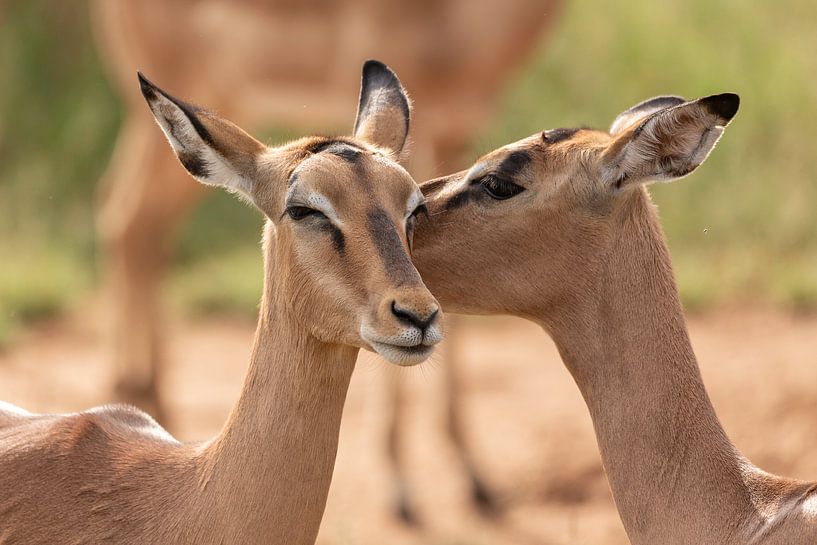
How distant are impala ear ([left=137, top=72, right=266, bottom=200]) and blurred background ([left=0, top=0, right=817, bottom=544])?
9.47 ft

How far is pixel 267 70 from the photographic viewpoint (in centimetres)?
908

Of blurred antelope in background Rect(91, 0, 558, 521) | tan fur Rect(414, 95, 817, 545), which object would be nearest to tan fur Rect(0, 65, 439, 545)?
tan fur Rect(414, 95, 817, 545)

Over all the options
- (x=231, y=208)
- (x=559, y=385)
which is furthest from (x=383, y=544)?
(x=231, y=208)

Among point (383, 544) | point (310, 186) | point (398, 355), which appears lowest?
point (383, 544)

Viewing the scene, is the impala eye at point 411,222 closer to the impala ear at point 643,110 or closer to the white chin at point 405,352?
the white chin at point 405,352

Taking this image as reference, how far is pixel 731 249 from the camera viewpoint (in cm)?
1162

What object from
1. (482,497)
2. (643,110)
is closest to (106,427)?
(643,110)

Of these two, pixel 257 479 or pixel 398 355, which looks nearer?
pixel 398 355

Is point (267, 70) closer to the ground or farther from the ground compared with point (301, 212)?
farther from the ground

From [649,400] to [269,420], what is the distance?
44.2 inches

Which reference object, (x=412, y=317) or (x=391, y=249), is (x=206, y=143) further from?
(x=412, y=317)

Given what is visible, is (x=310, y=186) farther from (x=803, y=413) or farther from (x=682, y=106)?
(x=803, y=413)

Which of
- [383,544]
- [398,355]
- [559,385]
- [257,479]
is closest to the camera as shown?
[398,355]

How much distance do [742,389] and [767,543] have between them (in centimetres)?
488
